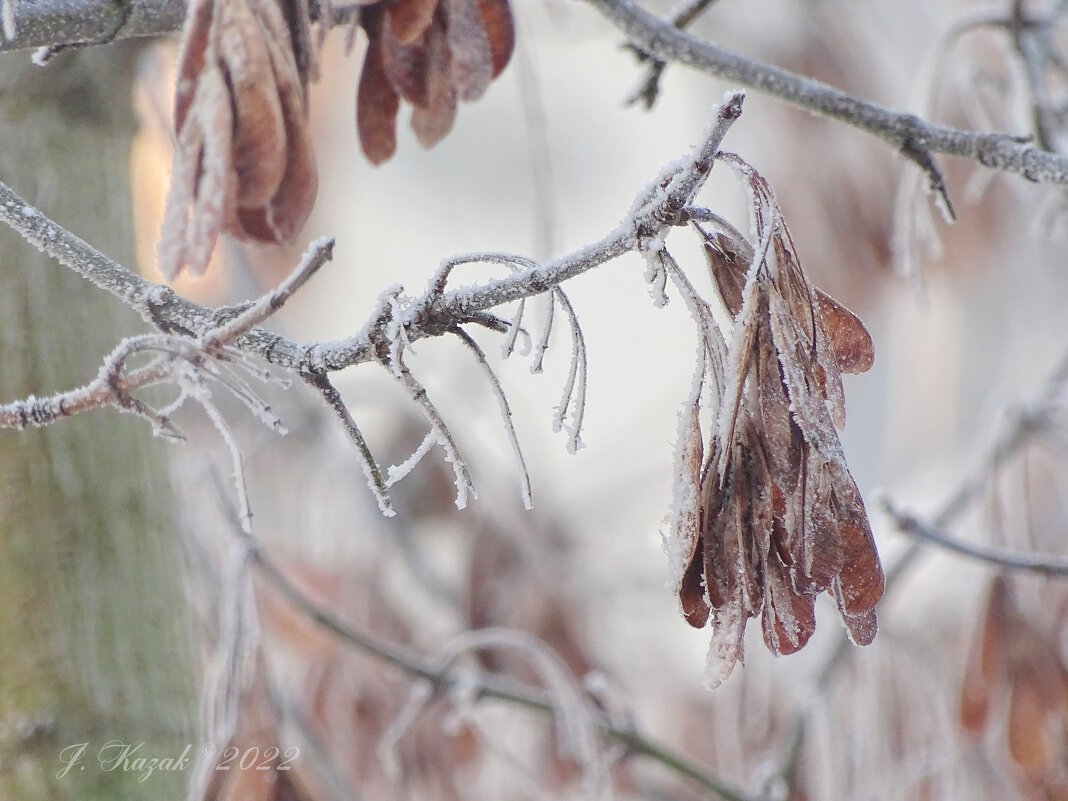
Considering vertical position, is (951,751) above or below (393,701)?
above

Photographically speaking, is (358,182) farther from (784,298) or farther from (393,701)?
(784,298)

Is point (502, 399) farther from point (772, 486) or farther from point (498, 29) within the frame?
point (498, 29)

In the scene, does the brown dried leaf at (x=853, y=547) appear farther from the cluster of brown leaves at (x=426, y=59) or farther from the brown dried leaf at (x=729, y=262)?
the cluster of brown leaves at (x=426, y=59)

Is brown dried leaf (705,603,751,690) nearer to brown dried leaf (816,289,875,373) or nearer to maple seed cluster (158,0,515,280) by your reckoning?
brown dried leaf (816,289,875,373)

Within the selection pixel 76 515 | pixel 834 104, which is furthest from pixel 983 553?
pixel 76 515

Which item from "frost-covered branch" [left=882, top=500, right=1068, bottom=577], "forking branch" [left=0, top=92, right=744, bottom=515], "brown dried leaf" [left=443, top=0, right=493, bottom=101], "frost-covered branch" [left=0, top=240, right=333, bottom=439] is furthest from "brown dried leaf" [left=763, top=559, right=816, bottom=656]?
"frost-covered branch" [left=882, top=500, right=1068, bottom=577]

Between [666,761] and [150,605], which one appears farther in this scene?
[666,761]

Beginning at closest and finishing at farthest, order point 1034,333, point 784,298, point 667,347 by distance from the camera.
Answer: point 784,298
point 1034,333
point 667,347

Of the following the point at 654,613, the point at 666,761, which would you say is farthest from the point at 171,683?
the point at 654,613

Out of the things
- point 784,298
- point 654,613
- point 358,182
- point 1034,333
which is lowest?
point 654,613
